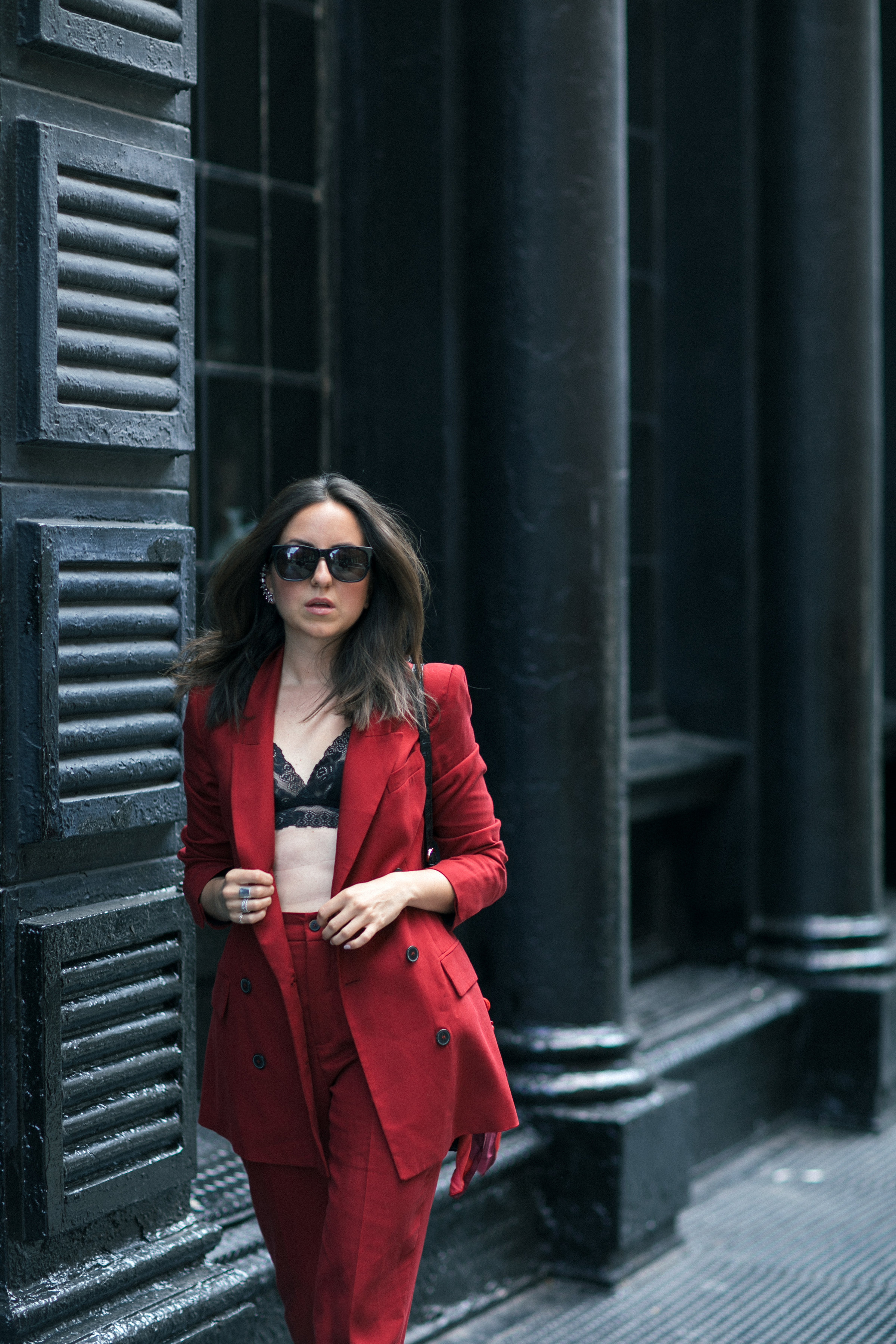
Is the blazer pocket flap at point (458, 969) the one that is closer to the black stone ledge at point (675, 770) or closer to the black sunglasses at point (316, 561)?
the black sunglasses at point (316, 561)

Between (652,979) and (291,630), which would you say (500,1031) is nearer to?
(652,979)

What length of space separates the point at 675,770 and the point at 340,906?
3.63m

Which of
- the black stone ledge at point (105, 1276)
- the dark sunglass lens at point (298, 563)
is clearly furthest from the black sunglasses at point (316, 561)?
the black stone ledge at point (105, 1276)

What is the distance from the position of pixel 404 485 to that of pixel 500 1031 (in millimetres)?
1685

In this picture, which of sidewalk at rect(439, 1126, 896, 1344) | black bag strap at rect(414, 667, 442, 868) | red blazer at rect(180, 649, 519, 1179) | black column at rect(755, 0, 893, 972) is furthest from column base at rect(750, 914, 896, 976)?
black bag strap at rect(414, 667, 442, 868)

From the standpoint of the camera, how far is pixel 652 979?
641 cm

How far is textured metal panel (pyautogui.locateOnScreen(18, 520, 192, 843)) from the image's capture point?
293 centimetres

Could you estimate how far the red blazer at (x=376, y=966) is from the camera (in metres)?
2.73

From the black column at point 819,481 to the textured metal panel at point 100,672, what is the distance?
3.71 metres

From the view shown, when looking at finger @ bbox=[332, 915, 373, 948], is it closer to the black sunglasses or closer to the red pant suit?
the red pant suit

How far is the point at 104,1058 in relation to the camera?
314cm

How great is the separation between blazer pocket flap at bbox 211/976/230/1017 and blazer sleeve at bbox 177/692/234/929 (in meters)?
0.11

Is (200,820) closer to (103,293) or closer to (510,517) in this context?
(103,293)

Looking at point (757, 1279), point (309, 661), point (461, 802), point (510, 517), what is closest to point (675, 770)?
point (510, 517)
